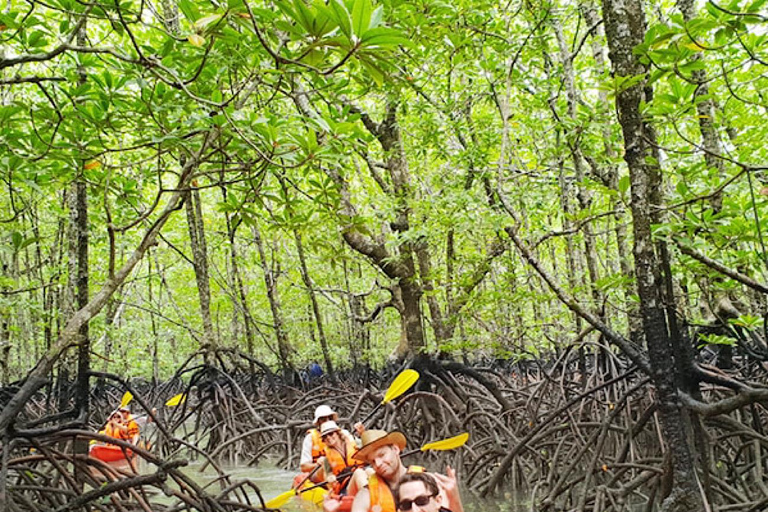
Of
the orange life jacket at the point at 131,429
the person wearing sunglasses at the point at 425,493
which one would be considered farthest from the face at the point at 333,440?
the orange life jacket at the point at 131,429

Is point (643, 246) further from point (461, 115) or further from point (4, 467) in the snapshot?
point (461, 115)

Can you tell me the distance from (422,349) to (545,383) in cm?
131

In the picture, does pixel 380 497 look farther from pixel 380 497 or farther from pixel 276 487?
pixel 276 487

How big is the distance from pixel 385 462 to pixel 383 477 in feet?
0.28

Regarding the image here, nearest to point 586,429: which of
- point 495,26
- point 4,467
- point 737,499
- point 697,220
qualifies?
point 737,499

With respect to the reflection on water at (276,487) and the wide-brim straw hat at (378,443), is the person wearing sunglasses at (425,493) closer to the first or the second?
the wide-brim straw hat at (378,443)

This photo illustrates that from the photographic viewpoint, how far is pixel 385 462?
10.2 ft

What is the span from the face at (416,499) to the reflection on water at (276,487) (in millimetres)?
1238

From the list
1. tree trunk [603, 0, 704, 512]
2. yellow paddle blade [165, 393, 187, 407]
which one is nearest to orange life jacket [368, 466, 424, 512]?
tree trunk [603, 0, 704, 512]

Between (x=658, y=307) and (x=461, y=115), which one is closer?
(x=658, y=307)

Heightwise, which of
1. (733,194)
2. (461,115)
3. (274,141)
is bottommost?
(733,194)

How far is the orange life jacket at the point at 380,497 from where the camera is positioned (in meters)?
3.03

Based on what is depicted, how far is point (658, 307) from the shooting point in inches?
101

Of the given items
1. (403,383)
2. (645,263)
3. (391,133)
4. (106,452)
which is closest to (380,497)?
(403,383)
